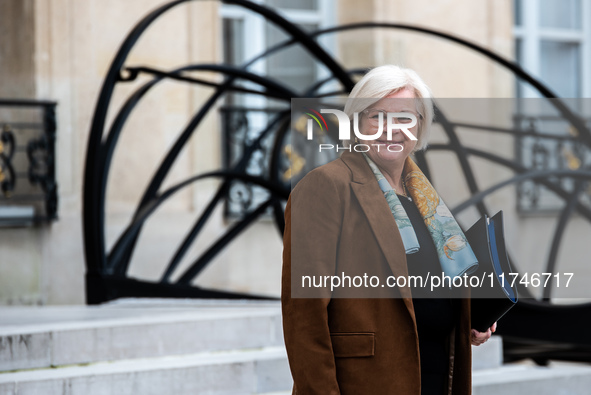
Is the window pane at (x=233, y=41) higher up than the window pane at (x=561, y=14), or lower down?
lower down

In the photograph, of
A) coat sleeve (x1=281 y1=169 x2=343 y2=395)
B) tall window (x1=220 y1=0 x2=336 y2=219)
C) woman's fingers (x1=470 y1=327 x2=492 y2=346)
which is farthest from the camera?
tall window (x1=220 y1=0 x2=336 y2=219)

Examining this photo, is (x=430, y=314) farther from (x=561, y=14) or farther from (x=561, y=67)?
(x=561, y=14)

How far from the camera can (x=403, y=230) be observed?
1684 millimetres

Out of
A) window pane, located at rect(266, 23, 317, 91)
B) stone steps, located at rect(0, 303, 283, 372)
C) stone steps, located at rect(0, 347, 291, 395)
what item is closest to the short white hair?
stone steps, located at rect(0, 347, 291, 395)

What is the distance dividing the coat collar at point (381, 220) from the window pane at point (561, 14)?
8049 mm

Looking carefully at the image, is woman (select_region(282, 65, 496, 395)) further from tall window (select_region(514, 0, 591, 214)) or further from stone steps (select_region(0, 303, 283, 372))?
tall window (select_region(514, 0, 591, 214))

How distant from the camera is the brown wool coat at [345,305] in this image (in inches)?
64.7

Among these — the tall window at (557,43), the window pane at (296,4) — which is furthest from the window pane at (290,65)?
the tall window at (557,43)

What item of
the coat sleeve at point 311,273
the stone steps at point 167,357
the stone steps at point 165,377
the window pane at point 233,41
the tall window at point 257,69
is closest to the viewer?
the coat sleeve at point 311,273

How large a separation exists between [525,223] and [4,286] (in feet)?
16.6

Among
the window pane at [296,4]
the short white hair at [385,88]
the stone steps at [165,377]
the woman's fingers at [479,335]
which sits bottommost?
the stone steps at [165,377]

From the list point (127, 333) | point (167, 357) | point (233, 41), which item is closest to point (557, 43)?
point (233, 41)

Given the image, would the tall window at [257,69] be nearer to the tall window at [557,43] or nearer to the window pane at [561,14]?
the tall window at [557,43]

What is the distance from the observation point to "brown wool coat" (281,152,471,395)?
5.40 ft
